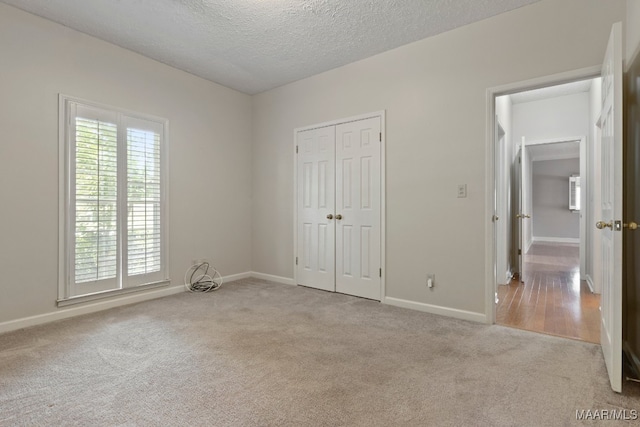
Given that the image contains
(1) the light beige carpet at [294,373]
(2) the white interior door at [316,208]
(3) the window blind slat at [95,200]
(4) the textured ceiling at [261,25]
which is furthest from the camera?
(2) the white interior door at [316,208]

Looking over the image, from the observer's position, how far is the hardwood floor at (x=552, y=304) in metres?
2.86

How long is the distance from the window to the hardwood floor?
12.6 ft

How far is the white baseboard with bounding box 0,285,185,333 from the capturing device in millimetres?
2830

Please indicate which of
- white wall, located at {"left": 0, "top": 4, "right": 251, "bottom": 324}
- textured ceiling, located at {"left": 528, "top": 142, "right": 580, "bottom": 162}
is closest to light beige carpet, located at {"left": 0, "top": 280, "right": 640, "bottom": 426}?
white wall, located at {"left": 0, "top": 4, "right": 251, "bottom": 324}

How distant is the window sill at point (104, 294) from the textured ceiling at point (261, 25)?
8.70 ft

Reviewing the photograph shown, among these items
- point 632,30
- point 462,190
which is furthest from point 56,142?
point 632,30

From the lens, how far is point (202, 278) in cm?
439

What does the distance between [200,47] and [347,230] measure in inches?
104

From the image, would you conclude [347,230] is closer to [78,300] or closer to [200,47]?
[200,47]

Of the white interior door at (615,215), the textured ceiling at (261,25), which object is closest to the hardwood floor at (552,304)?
the white interior door at (615,215)

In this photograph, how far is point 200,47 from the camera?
350cm

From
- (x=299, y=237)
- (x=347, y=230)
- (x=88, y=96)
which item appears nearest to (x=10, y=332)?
(x=88, y=96)

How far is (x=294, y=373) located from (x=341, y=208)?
2.31 meters

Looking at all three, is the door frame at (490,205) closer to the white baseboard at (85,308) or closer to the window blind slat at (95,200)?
the white baseboard at (85,308)
